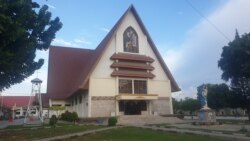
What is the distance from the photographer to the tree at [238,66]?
35.2m

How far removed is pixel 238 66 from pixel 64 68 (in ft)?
74.8

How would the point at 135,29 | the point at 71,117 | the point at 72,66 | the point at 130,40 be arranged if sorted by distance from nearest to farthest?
the point at 71,117
the point at 130,40
the point at 135,29
the point at 72,66

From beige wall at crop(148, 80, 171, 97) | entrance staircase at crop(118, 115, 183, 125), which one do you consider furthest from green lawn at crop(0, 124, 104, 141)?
beige wall at crop(148, 80, 171, 97)

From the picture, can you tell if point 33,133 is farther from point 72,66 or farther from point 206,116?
point 72,66

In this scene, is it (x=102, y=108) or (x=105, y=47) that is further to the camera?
(x=105, y=47)

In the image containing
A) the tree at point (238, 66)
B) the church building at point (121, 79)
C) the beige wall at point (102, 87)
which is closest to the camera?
the beige wall at point (102, 87)

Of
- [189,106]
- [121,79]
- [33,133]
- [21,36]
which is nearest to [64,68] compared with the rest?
[121,79]

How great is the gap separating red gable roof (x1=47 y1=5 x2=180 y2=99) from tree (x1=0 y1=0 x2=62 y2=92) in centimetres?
1714

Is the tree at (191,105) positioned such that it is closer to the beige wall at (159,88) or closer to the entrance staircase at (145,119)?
the beige wall at (159,88)

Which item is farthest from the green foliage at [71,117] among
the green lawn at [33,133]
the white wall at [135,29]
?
the white wall at [135,29]

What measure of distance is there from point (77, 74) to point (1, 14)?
2824 cm

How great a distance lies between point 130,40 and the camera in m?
37.1

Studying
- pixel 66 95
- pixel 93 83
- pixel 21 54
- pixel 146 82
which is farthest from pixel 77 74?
pixel 21 54

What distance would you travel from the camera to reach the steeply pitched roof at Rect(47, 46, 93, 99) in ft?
125
